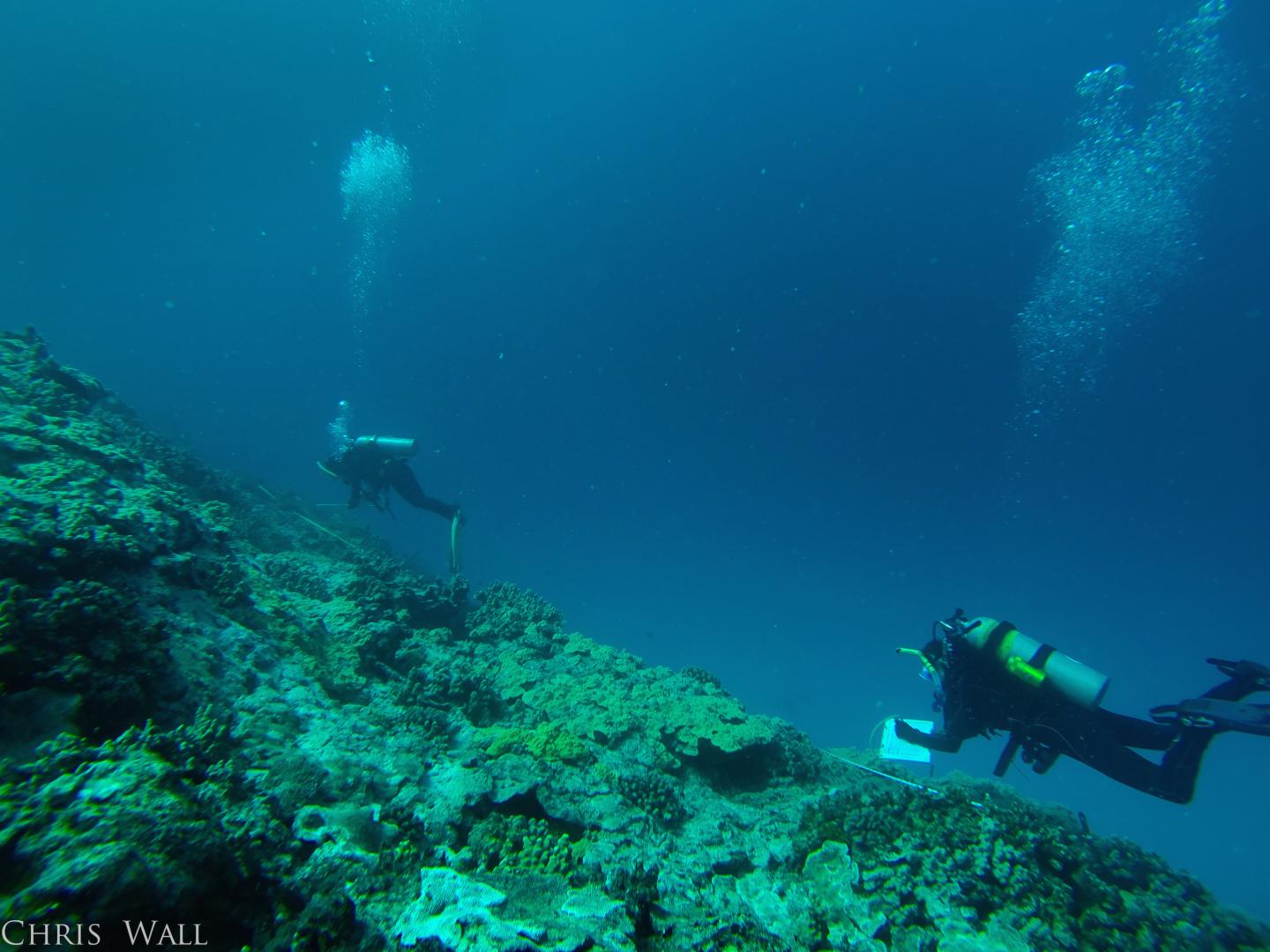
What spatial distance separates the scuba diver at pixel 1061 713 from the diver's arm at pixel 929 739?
0.04ft

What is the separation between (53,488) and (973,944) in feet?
31.3

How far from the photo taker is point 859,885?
4734 millimetres

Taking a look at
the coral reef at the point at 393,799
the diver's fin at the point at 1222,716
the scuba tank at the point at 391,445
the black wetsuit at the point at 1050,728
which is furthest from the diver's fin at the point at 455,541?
the diver's fin at the point at 1222,716

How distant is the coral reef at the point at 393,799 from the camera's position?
2365mm

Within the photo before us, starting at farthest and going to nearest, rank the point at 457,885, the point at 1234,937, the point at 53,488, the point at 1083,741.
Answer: the point at 1083,741, the point at 53,488, the point at 1234,937, the point at 457,885

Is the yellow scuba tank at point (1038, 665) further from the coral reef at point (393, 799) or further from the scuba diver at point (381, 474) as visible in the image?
the scuba diver at point (381, 474)

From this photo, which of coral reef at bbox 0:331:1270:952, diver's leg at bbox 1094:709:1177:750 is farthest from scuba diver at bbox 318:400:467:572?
diver's leg at bbox 1094:709:1177:750

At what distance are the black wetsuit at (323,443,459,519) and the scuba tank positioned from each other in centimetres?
4

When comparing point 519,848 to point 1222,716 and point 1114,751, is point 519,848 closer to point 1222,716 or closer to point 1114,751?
point 1114,751

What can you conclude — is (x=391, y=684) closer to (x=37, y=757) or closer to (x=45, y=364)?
(x=37, y=757)

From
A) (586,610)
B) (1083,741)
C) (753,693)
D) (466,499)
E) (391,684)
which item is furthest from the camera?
(466,499)

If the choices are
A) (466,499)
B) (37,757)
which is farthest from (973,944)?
(466,499)

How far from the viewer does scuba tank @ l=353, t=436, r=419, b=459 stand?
1477 centimetres

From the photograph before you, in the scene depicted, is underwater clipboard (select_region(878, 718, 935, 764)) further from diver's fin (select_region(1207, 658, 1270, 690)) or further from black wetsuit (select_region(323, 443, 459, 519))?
black wetsuit (select_region(323, 443, 459, 519))
